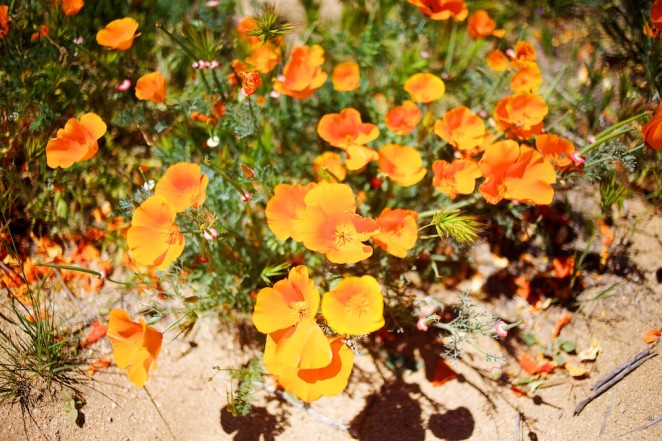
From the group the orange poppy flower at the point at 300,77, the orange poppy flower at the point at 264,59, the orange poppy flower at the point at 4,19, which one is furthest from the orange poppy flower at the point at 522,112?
the orange poppy flower at the point at 4,19

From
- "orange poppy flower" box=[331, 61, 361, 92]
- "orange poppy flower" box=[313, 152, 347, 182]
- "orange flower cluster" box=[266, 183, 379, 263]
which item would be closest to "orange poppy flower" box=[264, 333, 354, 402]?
"orange flower cluster" box=[266, 183, 379, 263]

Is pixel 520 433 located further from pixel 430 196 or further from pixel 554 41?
pixel 554 41

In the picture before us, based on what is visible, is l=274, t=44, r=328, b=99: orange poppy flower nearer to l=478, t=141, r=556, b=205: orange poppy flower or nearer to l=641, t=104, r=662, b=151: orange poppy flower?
l=478, t=141, r=556, b=205: orange poppy flower

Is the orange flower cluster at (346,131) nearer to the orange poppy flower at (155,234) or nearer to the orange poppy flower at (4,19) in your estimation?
the orange poppy flower at (155,234)

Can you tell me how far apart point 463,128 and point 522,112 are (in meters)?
0.24

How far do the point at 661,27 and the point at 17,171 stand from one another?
9.22 feet

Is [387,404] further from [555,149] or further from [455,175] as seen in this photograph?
[555,149]

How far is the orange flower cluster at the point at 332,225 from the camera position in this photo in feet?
5.07

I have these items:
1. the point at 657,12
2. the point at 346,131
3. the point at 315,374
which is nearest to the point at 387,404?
the point at 315,374

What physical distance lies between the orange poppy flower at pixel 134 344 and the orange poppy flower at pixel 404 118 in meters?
1.25

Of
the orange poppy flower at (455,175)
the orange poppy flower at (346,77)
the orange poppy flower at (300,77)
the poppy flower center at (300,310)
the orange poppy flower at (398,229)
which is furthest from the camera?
the orange poppy flower at (346,77)

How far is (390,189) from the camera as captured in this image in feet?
7.18

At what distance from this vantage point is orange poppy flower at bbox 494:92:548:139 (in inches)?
73.8

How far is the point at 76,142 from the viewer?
5.86ft
